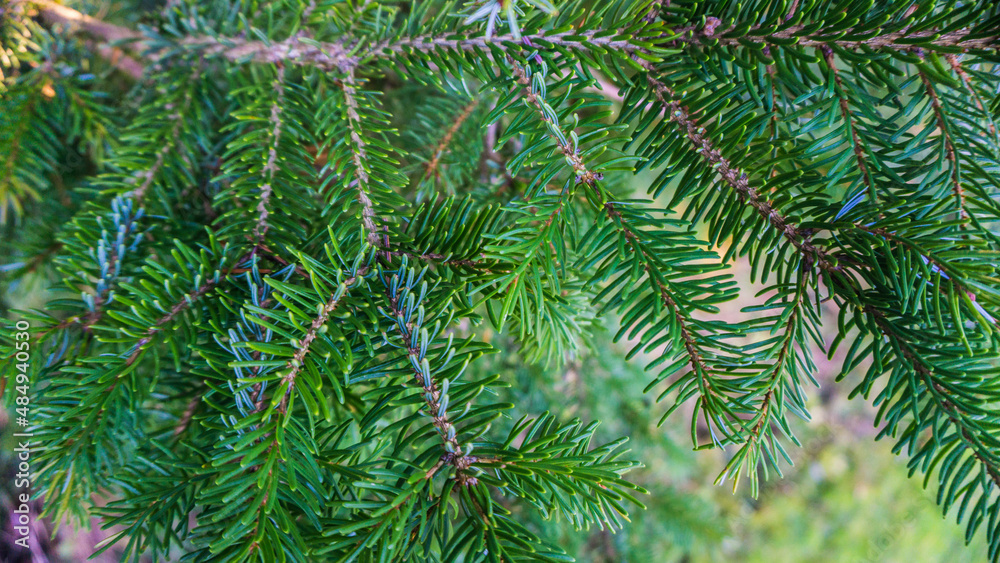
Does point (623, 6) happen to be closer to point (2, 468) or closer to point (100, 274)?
point (100, 274)

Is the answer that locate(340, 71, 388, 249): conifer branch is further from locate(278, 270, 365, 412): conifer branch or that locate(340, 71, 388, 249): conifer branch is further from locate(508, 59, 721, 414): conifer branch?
locate(508, 59, 721, 414): conifer branch

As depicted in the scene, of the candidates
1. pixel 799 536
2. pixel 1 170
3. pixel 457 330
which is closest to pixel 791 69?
pixel 457 330

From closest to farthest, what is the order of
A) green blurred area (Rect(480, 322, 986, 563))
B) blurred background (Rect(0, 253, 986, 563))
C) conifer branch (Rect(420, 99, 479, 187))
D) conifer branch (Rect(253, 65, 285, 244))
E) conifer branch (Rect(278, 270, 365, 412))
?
conifer branch (Rect(278, 270, 365, 412)) → conifer branch (Rect(253, 65, 285, 244)) → conifer branch (Rect(420, 99, 479, 187)) → blurred background (Rect(0, 253, 986, 563)) → green blurred area (Rect(480, 322, 986, 563))

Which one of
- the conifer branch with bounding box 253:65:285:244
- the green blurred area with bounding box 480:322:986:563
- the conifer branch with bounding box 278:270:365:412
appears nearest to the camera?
the conifer branch with bounding box 278:270:365:412

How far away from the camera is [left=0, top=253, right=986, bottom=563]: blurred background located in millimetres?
1087

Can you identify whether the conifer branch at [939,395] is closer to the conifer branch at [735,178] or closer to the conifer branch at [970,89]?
the conifer branch at [735,178]

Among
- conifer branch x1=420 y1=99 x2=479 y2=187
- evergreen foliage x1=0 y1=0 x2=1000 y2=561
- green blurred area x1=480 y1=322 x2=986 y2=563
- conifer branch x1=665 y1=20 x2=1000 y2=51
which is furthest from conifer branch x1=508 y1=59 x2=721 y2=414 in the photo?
green blurred area x1=480 y1=322 x2=986 y2=563

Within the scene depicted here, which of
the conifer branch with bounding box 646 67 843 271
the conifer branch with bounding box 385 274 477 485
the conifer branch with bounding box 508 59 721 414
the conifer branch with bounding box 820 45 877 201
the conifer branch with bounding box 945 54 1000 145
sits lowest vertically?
the conifer branch with bounding box 385 274 477 485

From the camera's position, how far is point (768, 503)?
203 cm

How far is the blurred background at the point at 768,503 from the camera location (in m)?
1.09

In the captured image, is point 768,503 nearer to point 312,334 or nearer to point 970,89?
point 970,89

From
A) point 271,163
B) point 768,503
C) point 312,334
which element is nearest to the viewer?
point 312,334

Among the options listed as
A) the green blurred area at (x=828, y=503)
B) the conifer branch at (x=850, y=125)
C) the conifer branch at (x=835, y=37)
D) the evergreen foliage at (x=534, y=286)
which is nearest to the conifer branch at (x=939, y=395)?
the evergreen foliage at (x=534, y=286)

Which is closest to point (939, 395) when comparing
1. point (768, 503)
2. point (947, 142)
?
point (947, 142)
